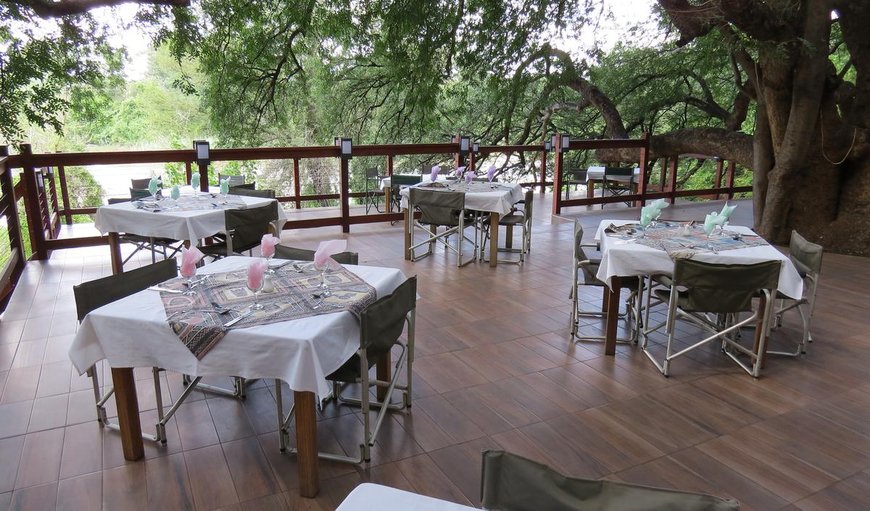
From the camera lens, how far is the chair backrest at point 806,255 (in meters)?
3.50

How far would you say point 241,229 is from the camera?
4.50m

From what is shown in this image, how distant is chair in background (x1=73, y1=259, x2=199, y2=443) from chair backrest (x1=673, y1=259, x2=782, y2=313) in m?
2.55

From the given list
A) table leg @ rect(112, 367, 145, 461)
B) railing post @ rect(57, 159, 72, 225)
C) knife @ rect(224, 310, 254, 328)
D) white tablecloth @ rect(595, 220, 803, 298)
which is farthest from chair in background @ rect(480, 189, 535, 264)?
railing post @ rect(57, 159, 72, 225)

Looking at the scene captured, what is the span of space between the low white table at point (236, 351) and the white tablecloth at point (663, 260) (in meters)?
1.87

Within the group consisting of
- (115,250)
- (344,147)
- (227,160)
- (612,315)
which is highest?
(344,147)

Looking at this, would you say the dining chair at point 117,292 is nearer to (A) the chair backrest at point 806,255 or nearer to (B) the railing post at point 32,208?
(A) the chair backrest at point 806,255

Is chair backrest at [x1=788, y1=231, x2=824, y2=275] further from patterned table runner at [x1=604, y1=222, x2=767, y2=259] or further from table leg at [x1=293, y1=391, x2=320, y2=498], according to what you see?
table leg at [x1=293, y1=391, x2=320, y2=498]

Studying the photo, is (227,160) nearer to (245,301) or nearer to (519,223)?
(519,223)

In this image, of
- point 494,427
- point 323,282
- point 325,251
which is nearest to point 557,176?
point 494,427

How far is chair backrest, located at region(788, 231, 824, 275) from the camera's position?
3.50 metres

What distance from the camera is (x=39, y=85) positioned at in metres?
6.99

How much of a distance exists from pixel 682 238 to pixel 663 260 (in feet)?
1.61

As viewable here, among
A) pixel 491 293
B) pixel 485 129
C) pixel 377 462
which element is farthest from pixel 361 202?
pixel 377 462

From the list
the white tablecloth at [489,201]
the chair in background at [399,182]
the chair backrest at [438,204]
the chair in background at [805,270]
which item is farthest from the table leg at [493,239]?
the chair in background at [399,182]
